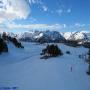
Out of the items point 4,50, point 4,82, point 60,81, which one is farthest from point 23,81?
point 4,50

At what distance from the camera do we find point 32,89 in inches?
1110

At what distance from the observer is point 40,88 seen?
28.6 metres

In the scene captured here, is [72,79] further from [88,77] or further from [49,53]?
[49,53]

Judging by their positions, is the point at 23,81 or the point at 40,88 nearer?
the point at 40,88

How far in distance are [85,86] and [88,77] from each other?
496 centimetres

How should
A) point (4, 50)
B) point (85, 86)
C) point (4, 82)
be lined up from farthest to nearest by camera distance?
1. point (4, 50)
2. point (4, 82)
3. point (85, 86)

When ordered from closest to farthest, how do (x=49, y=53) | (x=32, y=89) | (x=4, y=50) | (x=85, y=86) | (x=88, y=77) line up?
1. (x=32, y=89)
2. (x=85, y=86)
3. (x=88, y=77)
4. (x=49, y=53)
5. (x=4, y=50)

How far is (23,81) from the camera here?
108ft

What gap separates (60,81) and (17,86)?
7.11m

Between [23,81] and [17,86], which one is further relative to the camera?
[23,81]

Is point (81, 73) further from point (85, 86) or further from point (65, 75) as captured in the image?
point (85, 86)

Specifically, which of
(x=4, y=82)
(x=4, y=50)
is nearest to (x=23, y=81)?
(x=4, y=82)

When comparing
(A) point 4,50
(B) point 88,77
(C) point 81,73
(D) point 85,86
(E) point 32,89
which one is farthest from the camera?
(A) point 4,50

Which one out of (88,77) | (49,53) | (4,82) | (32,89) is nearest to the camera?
(32,89)
